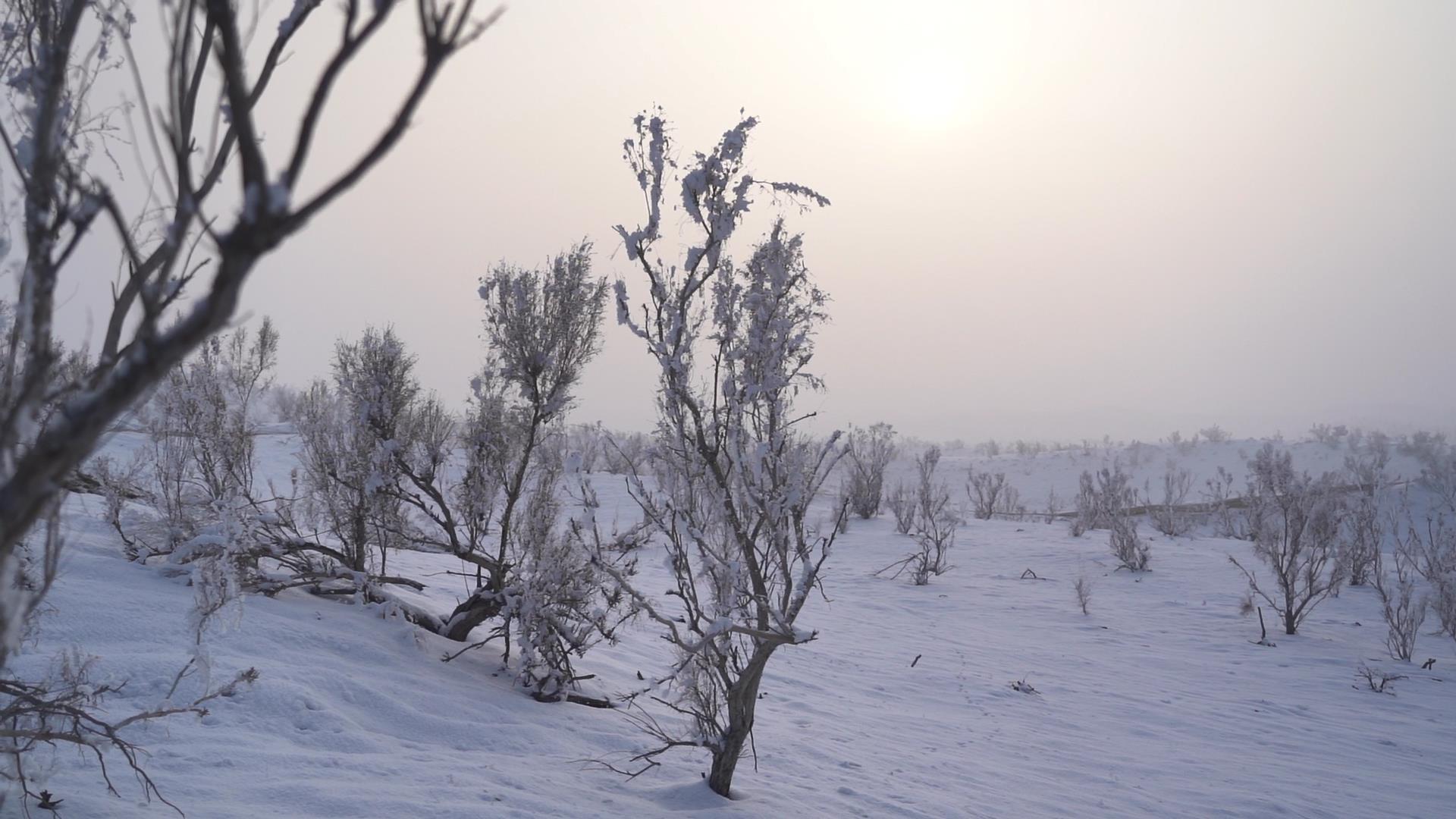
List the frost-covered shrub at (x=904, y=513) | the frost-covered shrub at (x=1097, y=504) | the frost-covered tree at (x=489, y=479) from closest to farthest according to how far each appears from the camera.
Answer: the frost-covered tree at (x=489, y=479) < the frost-covered shrub at (x=904, y=513) < the frost-covered shrub at (x=1097, y=504)

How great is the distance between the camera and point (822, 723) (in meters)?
6.07

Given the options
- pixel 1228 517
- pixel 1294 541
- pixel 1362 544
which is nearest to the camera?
pixel 1294 541

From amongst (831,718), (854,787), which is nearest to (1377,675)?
(831,718)

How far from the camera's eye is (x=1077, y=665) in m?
8.53

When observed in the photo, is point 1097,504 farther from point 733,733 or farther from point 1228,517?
point 733,733

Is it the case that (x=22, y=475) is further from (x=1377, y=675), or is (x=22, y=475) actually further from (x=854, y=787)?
(x=1377, y=675)

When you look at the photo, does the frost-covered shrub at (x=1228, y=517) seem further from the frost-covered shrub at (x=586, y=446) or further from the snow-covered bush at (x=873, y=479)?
the frost-covered shrub at (x=586, y=446)

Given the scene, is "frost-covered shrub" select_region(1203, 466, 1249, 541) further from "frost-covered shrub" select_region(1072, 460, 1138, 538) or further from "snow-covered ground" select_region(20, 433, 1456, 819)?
"snow-covered ground" select_region(20, 433, 1456, 819)

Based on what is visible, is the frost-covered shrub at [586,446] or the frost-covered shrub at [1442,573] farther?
the frost-covered shrub at [1442,573]

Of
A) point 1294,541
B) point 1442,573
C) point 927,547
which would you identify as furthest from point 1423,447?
point 927,547

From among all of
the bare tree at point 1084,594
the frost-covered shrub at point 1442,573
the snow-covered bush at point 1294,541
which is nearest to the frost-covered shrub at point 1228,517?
the snow-covered bush at point 1294,541

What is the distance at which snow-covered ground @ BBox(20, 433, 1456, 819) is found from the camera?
3.72 meters

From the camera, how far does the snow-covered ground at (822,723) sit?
372 centimetres

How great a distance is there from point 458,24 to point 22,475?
0.78 metres
